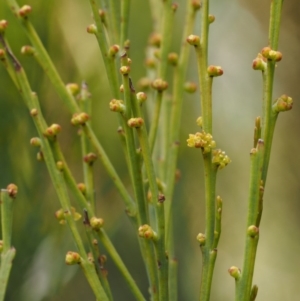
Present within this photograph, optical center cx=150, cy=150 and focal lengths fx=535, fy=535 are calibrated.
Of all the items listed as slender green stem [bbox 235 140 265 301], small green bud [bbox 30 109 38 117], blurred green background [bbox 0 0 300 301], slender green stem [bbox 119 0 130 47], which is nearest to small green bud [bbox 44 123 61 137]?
small green bud [bbox 30 109 38 117]

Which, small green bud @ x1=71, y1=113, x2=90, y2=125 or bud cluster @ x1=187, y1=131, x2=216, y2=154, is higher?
small green bud @ x1=71, y1=113, x2=90, y2=125

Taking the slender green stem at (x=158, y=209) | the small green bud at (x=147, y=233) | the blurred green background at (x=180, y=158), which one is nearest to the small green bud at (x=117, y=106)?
the slender green stem at (x=158, y=209)

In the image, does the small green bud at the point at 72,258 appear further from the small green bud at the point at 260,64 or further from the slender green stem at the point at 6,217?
the small green bud at the point at 260,64

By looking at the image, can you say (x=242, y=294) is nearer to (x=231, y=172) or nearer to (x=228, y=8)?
(x=231, y=172)

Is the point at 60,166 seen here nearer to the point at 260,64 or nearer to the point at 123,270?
the point at 123,270

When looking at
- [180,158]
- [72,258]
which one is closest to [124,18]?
[72,258]

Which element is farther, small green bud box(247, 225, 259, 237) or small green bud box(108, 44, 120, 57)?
small green bud box(108, 44, 120, 57)

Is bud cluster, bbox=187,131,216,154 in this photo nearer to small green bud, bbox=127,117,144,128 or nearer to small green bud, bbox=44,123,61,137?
small green bud, bbox=127,117,144,128
